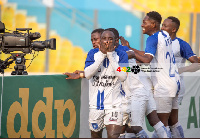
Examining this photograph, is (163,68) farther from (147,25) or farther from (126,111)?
(126,111)

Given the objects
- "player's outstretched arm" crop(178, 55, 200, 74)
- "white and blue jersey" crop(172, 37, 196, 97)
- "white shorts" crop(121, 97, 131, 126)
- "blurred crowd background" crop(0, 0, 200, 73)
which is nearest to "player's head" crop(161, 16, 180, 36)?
"white and blue jersey" crop(172, 37, 196, 97)

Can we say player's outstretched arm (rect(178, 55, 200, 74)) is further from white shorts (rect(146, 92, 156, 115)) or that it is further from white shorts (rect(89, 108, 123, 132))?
white shorts (rect(89, 108, 123, 132))

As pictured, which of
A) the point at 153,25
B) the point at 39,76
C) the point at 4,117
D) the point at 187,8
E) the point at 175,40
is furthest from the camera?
the point at 187,8

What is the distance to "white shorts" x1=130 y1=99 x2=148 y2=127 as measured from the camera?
5496 mm

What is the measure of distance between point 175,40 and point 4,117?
268 cm

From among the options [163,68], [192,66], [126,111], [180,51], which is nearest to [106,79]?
[126,111]

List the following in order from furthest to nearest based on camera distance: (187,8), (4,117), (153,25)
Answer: (187,8), (153,25), (4,117)

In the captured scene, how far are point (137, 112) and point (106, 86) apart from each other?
0.87 metres

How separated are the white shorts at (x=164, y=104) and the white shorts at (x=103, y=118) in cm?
91

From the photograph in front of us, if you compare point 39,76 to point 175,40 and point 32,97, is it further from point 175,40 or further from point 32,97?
point 175,40

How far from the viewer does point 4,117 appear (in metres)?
4.82

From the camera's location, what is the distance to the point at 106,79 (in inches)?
191

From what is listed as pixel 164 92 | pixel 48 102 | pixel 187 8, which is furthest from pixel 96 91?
pixel 187 8

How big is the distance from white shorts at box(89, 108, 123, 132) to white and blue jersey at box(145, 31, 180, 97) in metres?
0.96
